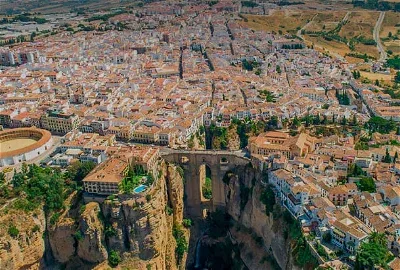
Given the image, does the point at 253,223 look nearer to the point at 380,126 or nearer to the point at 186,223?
the point at 186,223

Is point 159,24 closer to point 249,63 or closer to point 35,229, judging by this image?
point 249,63

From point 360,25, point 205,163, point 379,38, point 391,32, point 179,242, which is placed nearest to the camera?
point 179,242

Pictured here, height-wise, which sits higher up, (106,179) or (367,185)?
(106,179)

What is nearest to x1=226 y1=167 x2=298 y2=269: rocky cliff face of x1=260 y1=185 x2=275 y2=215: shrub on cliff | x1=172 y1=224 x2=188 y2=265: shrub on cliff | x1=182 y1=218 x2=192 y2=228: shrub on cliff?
x1=260 y1=185 x2=275 y2=215: shrub on cliff

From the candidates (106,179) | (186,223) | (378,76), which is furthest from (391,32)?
(106,179)

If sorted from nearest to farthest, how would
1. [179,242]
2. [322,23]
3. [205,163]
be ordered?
[179,242] < [205,163] < [322,23]

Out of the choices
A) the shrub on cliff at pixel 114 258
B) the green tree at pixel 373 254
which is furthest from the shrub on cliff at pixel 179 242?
the green tree at pixel 373 254

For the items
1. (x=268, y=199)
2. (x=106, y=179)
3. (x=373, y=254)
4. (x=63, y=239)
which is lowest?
(x=63, y=239)

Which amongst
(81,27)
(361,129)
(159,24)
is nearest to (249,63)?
(361,129)
